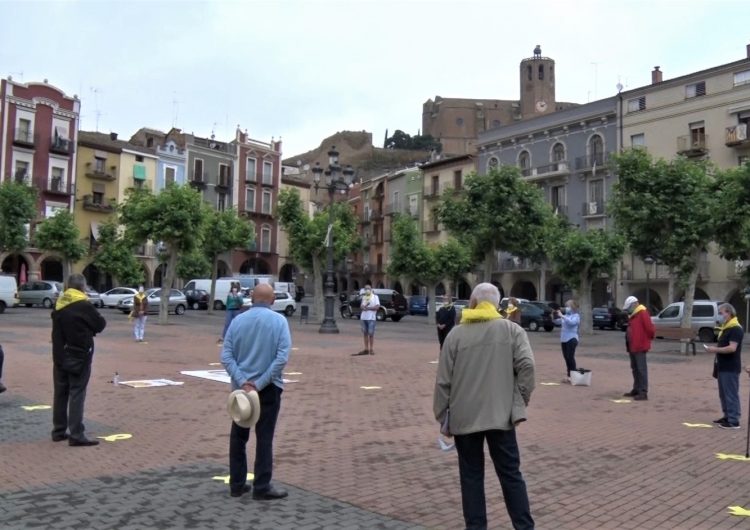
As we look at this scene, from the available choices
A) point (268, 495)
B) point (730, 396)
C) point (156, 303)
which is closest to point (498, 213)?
point (156, 303)

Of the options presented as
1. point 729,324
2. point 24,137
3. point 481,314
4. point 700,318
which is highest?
point 24,137

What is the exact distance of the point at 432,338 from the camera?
26391mm

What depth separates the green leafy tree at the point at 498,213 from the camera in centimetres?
3159

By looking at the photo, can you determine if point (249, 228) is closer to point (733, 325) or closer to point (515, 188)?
point (515, 188)

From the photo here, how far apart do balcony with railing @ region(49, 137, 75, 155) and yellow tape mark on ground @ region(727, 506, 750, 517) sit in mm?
52408

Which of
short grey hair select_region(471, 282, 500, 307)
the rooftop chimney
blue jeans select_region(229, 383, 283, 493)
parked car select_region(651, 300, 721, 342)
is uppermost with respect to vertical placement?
the rooftop chimney

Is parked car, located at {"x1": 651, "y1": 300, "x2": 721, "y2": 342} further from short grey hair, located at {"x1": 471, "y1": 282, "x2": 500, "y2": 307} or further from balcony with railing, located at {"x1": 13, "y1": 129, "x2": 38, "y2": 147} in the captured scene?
balcony with railing, located at {"x1": 13, "y1": 129, "x2": 38, "y2": 147}

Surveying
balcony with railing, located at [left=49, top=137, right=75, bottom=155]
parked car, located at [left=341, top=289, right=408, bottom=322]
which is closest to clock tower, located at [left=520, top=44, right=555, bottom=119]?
parked car, located at [left=341, top=289, right=408, bottom=322]

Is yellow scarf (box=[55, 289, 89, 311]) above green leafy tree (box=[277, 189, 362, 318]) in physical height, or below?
below

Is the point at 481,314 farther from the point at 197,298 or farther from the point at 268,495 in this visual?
the point at 197,298

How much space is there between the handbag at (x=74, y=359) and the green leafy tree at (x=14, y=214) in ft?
114

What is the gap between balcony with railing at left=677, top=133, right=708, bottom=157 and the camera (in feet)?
129

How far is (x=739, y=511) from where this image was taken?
5395 mm

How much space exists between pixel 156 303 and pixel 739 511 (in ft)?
118
